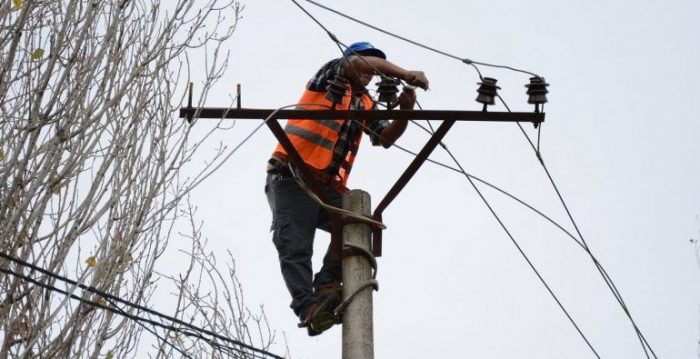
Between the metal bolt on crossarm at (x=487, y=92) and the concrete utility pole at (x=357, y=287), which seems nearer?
the concrete utility pole at (x=357, y=287)

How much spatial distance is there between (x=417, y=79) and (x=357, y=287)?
122 cm

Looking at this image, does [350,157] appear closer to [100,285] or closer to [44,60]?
[100,285]

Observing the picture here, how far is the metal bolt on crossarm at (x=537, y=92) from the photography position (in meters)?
5.61

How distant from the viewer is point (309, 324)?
5355 millimetres

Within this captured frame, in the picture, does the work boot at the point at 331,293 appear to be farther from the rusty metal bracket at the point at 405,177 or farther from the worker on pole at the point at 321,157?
the rusty metal bracket at the point at 405,177

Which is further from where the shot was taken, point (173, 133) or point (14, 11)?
point (173, 133)

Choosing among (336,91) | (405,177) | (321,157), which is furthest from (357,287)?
(321,157)

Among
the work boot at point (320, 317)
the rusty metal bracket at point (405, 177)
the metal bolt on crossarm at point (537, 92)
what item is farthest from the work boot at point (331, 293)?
the metal bolt on crossarm at point (537, 92)

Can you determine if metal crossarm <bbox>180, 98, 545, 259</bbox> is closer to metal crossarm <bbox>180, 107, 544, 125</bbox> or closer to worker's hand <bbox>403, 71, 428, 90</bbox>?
metal crossarm <bbox>180, 107, 544, 125</bbox>

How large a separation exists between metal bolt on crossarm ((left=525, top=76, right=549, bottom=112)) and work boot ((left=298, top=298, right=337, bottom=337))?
4.82 feet

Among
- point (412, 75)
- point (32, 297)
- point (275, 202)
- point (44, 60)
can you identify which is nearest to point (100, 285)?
point (32, 297)

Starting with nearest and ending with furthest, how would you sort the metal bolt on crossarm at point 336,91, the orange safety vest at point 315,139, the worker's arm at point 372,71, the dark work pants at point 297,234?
the metal bolt on crossarm at point 336,91, the dark work pants at point 297,234, the worker's arm at point 372,71, the orange safety vest at point 315,139

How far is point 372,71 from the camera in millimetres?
5852

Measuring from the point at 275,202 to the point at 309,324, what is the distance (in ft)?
2.79
